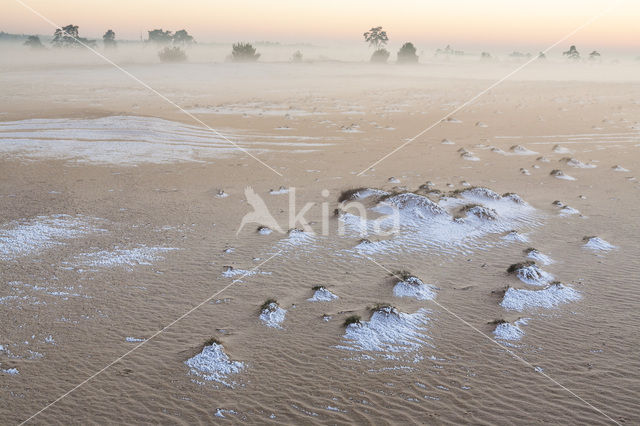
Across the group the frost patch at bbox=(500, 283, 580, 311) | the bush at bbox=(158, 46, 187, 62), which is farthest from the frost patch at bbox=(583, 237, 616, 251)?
the bush at bbox=(158, 46, 187, 62)

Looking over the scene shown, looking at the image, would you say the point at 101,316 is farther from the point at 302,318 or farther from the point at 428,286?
the point at 428,286

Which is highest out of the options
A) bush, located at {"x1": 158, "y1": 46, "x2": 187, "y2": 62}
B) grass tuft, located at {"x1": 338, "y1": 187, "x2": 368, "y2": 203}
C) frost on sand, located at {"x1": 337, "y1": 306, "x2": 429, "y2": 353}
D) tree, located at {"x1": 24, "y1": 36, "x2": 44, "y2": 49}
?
tree, located at {"x1": 24, "y1": 36, "x2": 44, "y2": 49}

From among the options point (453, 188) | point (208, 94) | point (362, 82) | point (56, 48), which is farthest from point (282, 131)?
point (56, 48)

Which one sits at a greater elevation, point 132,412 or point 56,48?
point 56,48

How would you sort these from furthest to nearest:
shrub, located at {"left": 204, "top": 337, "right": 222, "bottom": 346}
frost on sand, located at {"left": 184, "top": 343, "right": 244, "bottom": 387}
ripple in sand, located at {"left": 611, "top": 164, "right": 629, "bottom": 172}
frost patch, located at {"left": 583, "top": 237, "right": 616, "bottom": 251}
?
ripple in sand, located at {"left": 611, "top": 164, "right": 629, "bottom": 172}, frost patch, located at {"left": 583, "top": 237, "right": 616, "bottom": 251}, shrub, located at {"left": 204, "top": 337, "right": 222, "bottom": 346}, frost on sand, located at {"left": 184, "top": 343, "right": 244, "bottom": 387}

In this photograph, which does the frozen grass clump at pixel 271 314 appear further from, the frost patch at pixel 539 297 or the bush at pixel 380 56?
the bush at pixel 380 56

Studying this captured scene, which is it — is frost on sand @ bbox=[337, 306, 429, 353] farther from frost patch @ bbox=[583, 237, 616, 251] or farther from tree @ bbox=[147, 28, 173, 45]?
tree @ bbox=[147, 28, 173, 45]

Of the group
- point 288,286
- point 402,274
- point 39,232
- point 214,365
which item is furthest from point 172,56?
point 214,365
